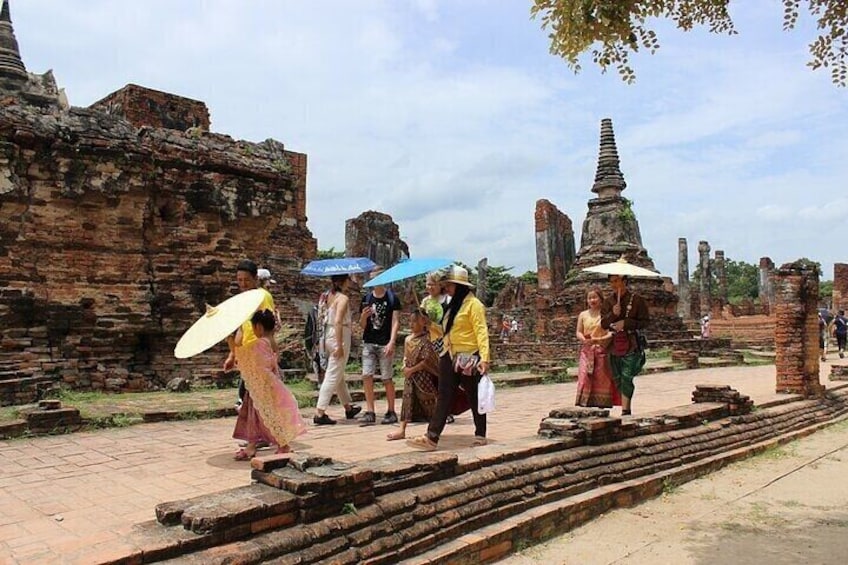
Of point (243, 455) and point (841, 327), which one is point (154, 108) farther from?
point (841, 327)

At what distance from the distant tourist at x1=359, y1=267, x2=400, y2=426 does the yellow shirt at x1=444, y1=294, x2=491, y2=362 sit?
1.49 meters

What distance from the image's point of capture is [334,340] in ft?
22.4

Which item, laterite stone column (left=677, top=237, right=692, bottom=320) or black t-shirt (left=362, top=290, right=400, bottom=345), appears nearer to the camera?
black t-shirt (left=362, top=290, right=400, bottom=345)

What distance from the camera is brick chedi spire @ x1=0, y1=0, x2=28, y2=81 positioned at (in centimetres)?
1449

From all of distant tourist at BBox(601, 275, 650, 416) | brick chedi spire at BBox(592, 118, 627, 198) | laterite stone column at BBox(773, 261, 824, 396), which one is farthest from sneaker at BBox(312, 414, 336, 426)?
brick chedi spire at BBox(592, 118, 627, 198)

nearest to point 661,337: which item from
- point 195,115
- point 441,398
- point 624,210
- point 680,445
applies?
point 624,210

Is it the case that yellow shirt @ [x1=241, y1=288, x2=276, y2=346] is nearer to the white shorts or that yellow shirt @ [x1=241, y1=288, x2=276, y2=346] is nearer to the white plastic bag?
the white plastic bag

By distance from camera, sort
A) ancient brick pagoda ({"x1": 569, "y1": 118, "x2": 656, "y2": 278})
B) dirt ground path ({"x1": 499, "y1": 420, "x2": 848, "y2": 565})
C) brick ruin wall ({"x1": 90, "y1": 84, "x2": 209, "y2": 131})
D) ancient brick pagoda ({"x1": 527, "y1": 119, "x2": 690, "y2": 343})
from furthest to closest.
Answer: ancient brick pagoda ({"x1": 569, "y1": 118, "x2": 656, "y2": 278})
ancient brick pagoda ({"x1": 527, "y1": 119, "x2": 690, "y2": 343})
brick ruin wall ({"x1": 90, "y1": 84, "x2": 209, "y2": 131})
dirt ground path ({"x1": 499, "y1": 420, "x2": 848, "y2": 565})

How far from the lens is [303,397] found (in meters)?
8.61

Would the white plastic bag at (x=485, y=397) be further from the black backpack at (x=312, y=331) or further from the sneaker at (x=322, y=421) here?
the black backpack at (x=312, y=331)

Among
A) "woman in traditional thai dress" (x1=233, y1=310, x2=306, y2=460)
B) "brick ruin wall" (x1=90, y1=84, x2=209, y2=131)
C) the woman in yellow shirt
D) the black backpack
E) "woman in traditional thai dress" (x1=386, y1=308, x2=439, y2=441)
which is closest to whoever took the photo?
"woman in traditional thai dress" (x1=233, y1=310, x2=306, y2=460)

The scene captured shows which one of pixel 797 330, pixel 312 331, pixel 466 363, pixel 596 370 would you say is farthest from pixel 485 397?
pixel 797 330

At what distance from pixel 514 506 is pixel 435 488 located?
66 centimetres

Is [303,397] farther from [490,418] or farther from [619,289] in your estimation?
[619,289]
